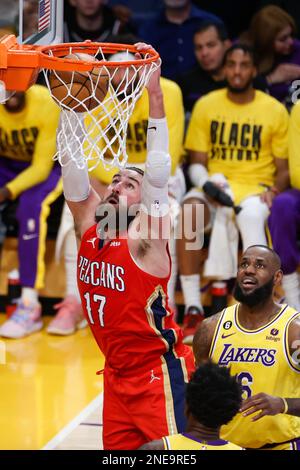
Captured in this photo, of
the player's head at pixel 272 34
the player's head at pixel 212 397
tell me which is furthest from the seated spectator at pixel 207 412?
the player's head at pixel 272 34

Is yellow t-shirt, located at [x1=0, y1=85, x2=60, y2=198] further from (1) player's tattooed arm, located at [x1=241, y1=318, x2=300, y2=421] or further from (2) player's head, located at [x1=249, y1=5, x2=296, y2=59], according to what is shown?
(1) player's tattooed arm, located at [x1=241, y1=318, x2=300, y2=421]

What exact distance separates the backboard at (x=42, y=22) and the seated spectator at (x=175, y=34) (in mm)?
3527

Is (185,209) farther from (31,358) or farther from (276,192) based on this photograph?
(31,358)

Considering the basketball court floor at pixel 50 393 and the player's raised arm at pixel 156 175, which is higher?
the player's raised arm at pixel 156 175

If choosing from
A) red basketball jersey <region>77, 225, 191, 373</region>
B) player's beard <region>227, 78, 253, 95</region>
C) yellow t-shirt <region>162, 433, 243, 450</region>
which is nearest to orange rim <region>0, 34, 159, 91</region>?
red basketball jersey <region>77, 225, 191, 373</region>

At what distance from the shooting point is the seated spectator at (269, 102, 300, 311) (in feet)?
23.2

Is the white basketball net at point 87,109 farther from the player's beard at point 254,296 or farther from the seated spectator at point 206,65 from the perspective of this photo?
the seated spectator at point 206,65

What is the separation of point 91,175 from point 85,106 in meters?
2.94

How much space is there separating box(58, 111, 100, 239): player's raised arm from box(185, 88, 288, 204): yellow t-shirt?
2.69 metres

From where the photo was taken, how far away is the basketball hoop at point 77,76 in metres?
4.47

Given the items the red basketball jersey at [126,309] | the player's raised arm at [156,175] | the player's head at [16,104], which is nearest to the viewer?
the player's raised arm at [156,175]

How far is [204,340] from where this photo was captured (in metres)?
4.81
